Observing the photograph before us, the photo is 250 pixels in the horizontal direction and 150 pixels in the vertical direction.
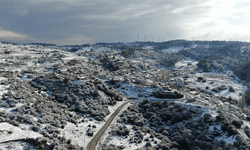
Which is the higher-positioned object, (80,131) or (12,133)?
(12,133)

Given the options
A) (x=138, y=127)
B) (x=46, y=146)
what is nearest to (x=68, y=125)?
(x=46, y=146)

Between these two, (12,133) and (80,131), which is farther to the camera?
(80,131)

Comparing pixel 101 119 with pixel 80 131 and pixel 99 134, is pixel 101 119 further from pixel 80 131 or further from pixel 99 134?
pixel 80 131

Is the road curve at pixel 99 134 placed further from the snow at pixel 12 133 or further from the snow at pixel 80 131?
the snow at pixel 12 133

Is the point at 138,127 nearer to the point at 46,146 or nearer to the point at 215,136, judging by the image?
the point at 215,136

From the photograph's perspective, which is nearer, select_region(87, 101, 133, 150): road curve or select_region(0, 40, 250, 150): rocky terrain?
select_region(0, 40, 250, 150): rocky terrain

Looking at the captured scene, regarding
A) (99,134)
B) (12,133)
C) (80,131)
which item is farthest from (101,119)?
(12,133)

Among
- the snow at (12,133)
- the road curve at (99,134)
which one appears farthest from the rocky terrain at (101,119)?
the road curve at (99,134)

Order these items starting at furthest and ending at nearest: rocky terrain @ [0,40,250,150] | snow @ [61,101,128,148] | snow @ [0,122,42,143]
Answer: snow @ [61,101,128,148], rocky terrain @ [0,40,250,150], snow @ [0,122,42,143]

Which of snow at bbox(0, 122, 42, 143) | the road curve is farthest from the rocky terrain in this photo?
the road curve

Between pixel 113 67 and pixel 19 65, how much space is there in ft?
252

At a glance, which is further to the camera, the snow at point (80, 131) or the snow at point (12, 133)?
the snow at point (80, 131)

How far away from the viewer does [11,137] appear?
106 feet

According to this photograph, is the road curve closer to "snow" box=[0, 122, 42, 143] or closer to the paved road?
the paved road
